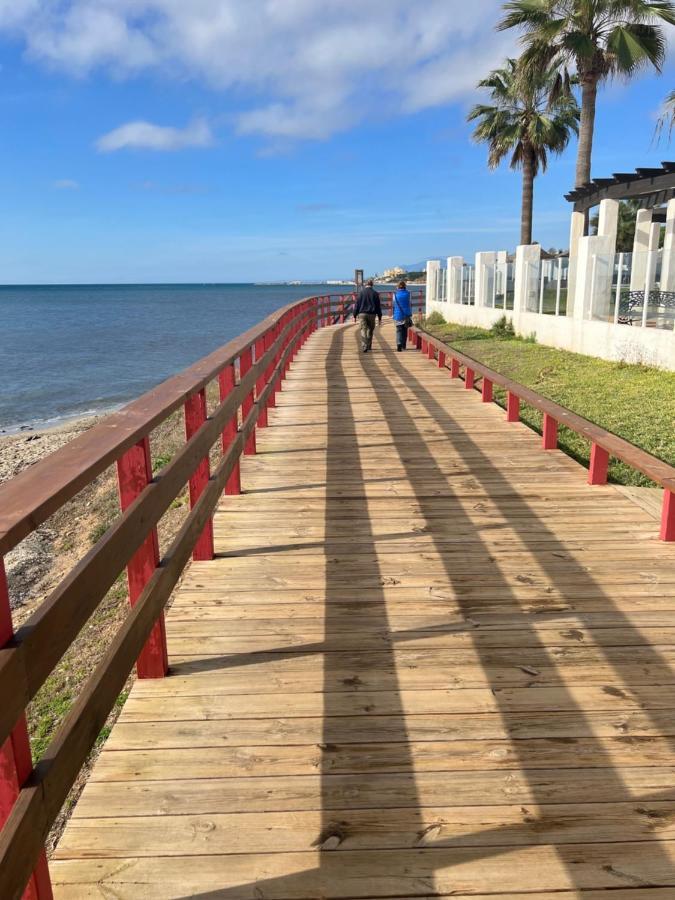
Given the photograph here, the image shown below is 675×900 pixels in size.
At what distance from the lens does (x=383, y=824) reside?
2400mm

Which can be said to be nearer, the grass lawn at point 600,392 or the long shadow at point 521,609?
the long shadow at point 521,609

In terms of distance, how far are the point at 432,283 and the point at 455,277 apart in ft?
16.8

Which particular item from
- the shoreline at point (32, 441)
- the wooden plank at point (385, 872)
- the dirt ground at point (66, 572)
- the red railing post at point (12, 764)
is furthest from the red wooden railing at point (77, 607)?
the shoreline at point (32, 441)

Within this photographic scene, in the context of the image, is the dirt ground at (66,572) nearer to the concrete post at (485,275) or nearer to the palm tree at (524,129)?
the concrete post at (485,275)

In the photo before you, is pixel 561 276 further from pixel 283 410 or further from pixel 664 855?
pixel 664 855

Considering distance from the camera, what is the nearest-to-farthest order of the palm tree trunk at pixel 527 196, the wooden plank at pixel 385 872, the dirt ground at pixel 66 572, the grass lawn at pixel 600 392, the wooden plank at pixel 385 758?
the wooden plank at pixel 385 872 < the wooden plank at pixel 385 758 < the dirt ground at pixel 66 572 < the grass lawn at pixel 600 392 < the palm tree trunk at pixel 527 196

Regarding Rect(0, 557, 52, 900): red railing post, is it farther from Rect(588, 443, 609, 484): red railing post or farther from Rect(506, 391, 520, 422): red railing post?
Rect(506, 391, 520, 422): red railing post

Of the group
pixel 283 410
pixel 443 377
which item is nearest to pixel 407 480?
pixel 283 410

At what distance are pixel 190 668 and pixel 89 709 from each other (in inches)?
53.7

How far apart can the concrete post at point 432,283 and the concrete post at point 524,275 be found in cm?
1195

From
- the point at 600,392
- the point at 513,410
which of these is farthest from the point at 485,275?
the point at 513,410

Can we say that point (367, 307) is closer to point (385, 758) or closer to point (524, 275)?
point (524, 275)

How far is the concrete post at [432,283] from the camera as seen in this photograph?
34.3 metres

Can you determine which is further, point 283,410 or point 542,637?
point 283,410
